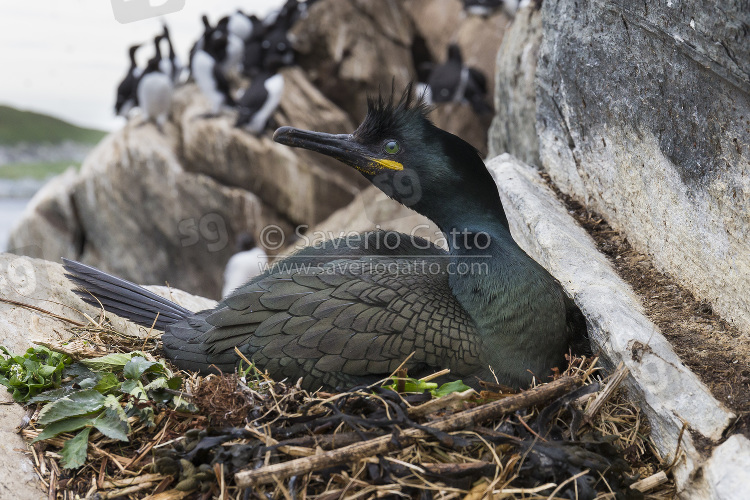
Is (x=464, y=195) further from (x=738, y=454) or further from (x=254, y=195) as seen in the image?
(x=254, y=195)

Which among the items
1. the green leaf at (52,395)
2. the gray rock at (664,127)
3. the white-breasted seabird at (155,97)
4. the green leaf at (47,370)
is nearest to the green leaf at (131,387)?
the green leaf at (52,395)

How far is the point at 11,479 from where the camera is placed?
261 centimetres

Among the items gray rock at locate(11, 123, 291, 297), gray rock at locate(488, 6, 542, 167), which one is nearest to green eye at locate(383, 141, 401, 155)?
gray rock at locate(488, 6, 542, 167)

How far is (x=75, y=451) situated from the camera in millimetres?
2729

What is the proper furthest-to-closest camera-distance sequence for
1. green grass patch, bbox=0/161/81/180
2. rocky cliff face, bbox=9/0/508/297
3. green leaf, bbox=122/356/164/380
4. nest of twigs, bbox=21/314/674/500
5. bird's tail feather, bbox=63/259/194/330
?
green grass patch, bbox=0/161/81/180, rocky cliff face, bbox=9/0/508/297, bird's tail feather, bbox=63/259/194/330, green leaf, bbox=122/356/164/380, nest of twigs, bbox=21/314/674/500

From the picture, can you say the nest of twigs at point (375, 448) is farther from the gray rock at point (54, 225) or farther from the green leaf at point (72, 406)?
the gray rock at point (54, 225)

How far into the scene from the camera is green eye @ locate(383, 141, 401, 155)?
11.0 feet

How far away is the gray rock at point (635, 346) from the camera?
2.49 meters

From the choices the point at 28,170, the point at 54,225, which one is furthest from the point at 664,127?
the point at 28,170

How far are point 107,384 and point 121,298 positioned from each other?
832mm

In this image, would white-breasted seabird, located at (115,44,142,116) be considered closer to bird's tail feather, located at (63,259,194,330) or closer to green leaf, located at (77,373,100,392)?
bird's tail feather, located at (63,259,194,330)

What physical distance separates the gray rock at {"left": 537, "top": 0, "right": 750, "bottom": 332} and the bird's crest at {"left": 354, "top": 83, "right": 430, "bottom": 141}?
121 cm

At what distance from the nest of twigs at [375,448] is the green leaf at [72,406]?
0.10 m

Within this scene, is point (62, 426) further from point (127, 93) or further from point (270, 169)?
point (127, 93)
